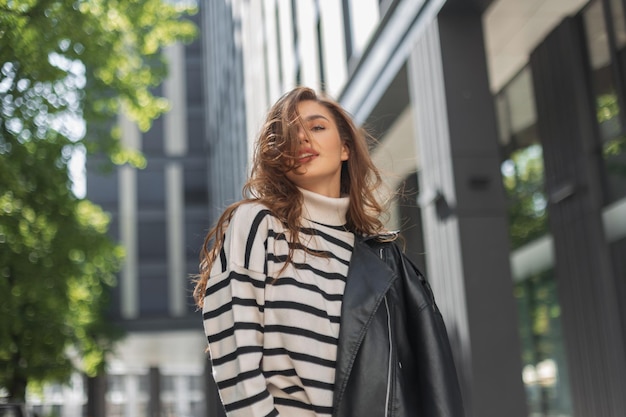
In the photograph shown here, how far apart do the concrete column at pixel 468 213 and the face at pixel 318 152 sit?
627 centimetres

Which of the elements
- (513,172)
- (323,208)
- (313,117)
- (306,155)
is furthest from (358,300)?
(513,172)

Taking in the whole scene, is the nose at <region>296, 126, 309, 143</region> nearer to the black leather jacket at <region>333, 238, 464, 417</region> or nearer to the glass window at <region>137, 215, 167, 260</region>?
the black leather jacket at <region>333, 238, 464, 417</region>

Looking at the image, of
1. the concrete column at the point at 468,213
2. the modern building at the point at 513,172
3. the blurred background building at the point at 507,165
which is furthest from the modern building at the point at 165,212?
the concrete column at the point at 468,213

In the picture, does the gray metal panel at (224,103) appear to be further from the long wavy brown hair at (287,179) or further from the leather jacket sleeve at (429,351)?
the leather jacket sleeve at (429,351)

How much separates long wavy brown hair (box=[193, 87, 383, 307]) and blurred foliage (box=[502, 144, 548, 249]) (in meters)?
9.65

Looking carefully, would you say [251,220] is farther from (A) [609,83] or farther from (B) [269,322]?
(A) [609,83]

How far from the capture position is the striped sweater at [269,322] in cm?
235

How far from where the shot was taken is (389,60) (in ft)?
38.7

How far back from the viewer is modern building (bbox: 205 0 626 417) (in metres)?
8.99

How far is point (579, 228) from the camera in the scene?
11.0m

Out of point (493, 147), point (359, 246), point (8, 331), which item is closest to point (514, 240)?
point (493, 147)

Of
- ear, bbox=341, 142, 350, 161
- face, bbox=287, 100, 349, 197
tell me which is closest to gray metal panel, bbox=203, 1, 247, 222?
ear, bbox=341, 142, 350, 161

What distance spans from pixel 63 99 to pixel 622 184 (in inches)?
295

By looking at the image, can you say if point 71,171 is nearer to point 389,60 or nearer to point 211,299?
point 389,60
